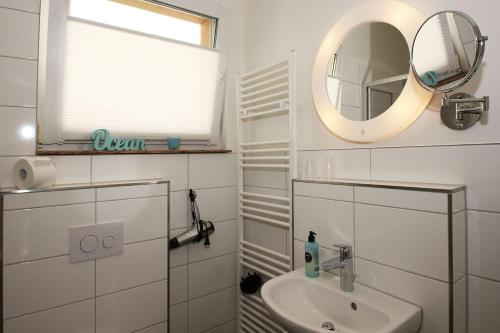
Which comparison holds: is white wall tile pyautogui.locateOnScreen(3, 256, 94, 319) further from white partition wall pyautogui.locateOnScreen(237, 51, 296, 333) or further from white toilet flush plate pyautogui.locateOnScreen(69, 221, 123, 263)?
white partition wall pyautogui.locateOnScreen(237, 51, 296, 333)


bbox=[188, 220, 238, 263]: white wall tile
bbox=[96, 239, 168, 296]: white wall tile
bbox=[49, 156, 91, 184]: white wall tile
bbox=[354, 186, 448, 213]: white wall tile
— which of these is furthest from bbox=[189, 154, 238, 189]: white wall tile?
bbox=[354, 186, 448, 213]: white wall tile

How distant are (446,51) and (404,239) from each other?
68 cm

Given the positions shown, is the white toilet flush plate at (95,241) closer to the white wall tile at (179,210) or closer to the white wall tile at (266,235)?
the white wall tile at (179,210)

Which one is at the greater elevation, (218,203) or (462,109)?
(462,109)

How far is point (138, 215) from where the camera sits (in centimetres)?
147

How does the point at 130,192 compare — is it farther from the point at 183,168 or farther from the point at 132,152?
the point at 183,168

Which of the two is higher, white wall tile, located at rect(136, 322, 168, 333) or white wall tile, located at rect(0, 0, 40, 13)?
white wall tile, located at rect(0, 0, 40, 13)

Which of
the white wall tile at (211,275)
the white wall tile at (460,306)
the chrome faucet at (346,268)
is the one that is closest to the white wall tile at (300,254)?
the chrome faucet at (346,268)

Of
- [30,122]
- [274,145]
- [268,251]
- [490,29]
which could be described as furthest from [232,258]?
[490,29]

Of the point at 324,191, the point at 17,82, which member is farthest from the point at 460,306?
the point at 17,82

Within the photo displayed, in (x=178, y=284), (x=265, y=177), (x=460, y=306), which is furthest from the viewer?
(x=265, y=177)

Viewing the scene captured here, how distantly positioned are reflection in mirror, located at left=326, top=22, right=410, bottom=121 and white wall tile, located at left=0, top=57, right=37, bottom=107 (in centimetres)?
137

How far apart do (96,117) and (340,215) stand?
4.17 feet

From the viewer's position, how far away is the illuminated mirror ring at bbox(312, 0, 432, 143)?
117cm
